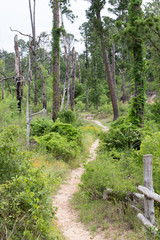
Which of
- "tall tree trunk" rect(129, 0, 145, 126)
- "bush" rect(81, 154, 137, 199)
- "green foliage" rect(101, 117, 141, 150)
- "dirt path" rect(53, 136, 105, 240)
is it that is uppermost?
"tall tree trunk" rect(129, 0, 145, 126)

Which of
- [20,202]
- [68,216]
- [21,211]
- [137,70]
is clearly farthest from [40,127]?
[21,211]

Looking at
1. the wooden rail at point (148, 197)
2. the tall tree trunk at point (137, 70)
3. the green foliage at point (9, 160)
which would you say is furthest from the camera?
the tall tree trunk at point (137, 70)

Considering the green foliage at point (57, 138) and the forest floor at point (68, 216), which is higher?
the green foliage at point (57, 138)

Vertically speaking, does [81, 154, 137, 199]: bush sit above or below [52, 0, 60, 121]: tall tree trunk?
below

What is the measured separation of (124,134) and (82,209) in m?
4.53

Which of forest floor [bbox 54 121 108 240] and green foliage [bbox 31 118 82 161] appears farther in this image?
green foliage [bbox 31 118 82 161]

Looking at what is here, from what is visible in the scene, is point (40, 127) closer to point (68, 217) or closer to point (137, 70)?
point (137, 70)

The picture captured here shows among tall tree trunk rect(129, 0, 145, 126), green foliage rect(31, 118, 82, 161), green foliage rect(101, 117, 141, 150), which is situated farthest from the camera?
tall tree trunk rect(129, 0, 145, 126)

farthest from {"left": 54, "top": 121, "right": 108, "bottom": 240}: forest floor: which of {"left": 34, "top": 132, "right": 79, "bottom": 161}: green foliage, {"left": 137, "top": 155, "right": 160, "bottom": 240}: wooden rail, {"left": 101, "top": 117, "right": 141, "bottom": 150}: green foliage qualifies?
{"left": 101, "top": 117, "right": 141, "bottom": 150}: green foliage

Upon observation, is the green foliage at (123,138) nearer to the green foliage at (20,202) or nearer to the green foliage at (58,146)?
the green foliage at (58,146)

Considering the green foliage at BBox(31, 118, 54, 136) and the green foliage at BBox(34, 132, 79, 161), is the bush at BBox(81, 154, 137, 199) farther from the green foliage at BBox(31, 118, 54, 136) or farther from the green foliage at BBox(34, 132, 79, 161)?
the green foliage at BBox(31, 118, 54, 136)

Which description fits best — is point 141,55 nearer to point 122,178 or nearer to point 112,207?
point 122,178

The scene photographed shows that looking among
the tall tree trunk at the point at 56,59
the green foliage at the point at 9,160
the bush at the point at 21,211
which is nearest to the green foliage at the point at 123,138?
the tall tree trunk at the point at 56,59

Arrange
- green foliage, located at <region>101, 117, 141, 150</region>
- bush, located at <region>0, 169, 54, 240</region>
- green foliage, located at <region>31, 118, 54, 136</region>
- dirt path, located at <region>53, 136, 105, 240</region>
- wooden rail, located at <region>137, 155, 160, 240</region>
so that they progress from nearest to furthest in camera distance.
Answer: bush, located at <region>0, 169, 54, 240</region> → wooden rail, located at <region>137, 155, 160, 240</region> → dirt path, located at <region>53, 136, 105, 240</region> → green foliage, located at <region>101, 117, 141, 150</region> → green foliage, located at <region>31, 118, 54, 136</region>
